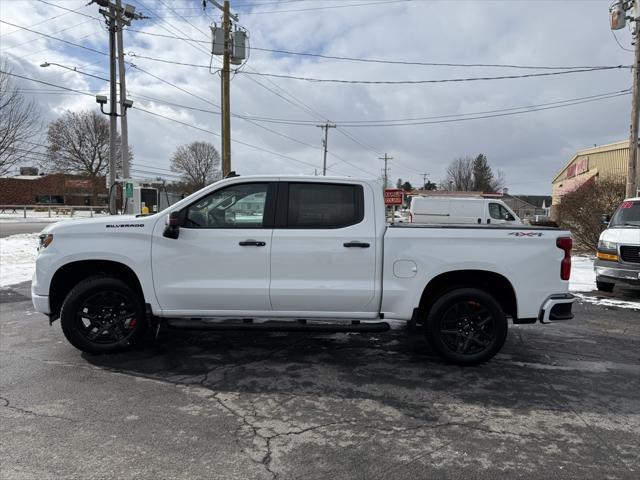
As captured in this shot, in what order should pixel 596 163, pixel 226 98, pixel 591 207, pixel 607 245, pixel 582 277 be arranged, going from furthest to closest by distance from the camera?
1. pixel 596 163
2. pixel 226 98
3. pixel 591 207
4. pixel 582 277
5. pixel 607 245

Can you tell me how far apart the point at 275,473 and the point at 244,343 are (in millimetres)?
2716

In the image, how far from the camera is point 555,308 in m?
4.63

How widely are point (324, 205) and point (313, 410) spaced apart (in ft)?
6.61

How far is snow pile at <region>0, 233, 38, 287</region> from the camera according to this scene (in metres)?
10.1

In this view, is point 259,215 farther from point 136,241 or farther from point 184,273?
point 136,241

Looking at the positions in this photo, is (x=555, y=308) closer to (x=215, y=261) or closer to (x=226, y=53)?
(x=215, y=261)

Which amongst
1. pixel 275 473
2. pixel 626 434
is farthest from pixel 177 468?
pixel 626 434

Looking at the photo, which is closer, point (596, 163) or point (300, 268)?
point (300, 268)

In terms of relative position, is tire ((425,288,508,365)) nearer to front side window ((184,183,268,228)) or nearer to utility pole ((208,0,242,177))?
front side window ((184,183,268,228))

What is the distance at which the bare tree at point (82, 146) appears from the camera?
55.4 meters

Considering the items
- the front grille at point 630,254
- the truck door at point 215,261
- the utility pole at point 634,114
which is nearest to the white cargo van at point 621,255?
the front grille at point 630,254

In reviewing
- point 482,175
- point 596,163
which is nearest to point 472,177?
point 482,175

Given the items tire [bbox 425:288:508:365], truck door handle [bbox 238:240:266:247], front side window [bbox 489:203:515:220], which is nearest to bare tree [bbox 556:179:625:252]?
front side window [bbox 489:203:515:220]

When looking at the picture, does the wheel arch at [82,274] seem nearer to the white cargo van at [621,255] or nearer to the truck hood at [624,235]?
the white cargo van at [621,255]
